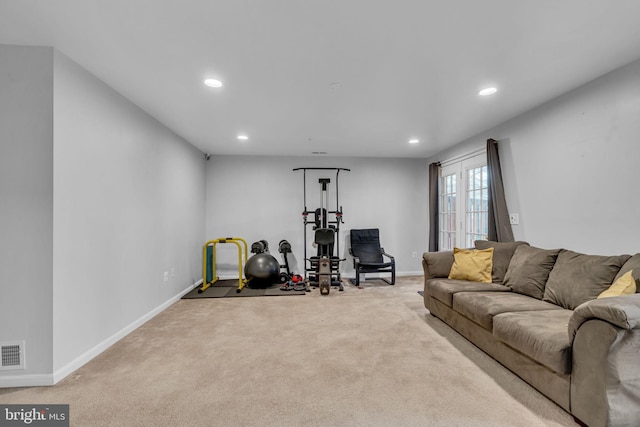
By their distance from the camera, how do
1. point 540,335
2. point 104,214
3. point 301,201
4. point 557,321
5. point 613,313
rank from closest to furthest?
point 613,313
point 540,335
point 557,321
point 104,214
point 301,201

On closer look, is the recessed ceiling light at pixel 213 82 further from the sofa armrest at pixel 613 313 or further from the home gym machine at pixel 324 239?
the sofa armrest at pixel 613 313

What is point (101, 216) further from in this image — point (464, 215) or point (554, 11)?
point (464, 215)

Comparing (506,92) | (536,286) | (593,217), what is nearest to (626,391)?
(536,286)

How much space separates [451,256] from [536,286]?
0.96 metres

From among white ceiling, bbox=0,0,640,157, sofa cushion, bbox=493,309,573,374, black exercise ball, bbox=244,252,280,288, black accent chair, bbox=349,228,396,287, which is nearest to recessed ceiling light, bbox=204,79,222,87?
white ceiling, bbox=0,0,640,157

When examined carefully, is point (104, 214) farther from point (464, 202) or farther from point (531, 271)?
point (464, 202)

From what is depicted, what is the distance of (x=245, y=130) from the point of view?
156 inches

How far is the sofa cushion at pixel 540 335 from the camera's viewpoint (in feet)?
5.35

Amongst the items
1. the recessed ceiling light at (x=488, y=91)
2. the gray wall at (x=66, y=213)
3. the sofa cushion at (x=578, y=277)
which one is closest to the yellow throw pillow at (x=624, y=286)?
the sofa cushion at (x=578, y=277)

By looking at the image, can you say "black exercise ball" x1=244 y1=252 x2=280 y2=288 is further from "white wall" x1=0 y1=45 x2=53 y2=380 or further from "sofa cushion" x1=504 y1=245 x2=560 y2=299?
"sofa cushion" x1=504 y1=245 x2=560 y2=299

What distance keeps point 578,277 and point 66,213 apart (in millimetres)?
4027

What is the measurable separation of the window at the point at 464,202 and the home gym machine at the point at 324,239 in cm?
193

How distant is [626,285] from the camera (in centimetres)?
183

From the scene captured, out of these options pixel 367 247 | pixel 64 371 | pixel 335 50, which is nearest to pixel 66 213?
pixel 64 371
